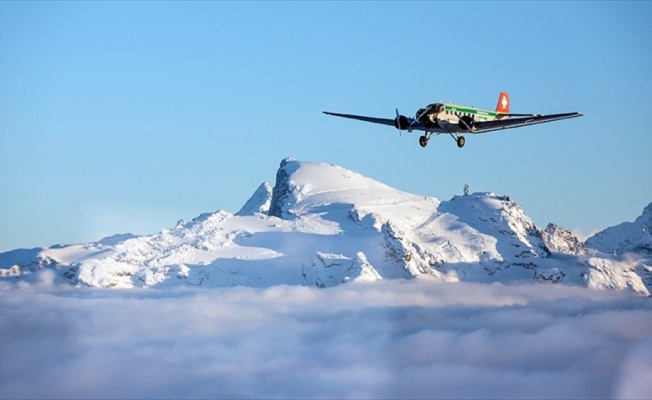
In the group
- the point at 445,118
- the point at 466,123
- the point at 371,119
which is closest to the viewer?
the point at 445,118

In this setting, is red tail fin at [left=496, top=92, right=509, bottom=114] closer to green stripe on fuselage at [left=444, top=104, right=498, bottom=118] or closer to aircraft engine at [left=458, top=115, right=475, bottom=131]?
green stripe on fuselage at [left=444, top=104, right=498, bottom=118]

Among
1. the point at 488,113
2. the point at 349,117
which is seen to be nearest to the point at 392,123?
the point at 349,117

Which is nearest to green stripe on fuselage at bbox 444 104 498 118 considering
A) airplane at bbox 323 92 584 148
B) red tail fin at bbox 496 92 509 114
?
airplane at bbox 323 92 584 148

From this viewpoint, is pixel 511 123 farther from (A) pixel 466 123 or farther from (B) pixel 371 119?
(B) pixel 371 119

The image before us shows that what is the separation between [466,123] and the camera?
124625 mm

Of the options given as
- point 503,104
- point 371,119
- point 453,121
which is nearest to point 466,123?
point 453,121

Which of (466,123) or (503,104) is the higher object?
(503,104)

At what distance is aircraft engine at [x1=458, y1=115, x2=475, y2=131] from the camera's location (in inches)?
4870

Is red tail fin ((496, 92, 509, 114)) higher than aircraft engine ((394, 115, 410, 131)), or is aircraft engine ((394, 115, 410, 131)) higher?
red tail fin ((496, 92, 509, 114))

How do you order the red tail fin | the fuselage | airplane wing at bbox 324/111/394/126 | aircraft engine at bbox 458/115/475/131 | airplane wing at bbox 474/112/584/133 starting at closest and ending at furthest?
airplane wing at bbox 474/112/584/133 < the fuselage < aircraft engine at bbox 458/115/475/131 < airplane wing at bbox 324/111/394/126 < the red tail fin

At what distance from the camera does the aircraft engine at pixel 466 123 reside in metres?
124

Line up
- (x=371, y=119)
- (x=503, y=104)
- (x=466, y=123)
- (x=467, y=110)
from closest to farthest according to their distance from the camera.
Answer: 1. (x=466, y=123)
2. (x=467, y=110)
3. (x=371, y=119)
4. (x=503, y=104)

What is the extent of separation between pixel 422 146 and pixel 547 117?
17740 mm

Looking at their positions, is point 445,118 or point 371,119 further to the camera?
point 371,119
